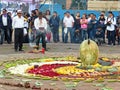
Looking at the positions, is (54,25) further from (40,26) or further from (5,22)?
(40,26)

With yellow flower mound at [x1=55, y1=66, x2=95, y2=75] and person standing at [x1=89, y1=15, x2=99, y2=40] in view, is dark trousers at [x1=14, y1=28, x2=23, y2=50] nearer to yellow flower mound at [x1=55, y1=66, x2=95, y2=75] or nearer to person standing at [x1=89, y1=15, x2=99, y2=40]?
person standing at [x1=89, y1=15, x2=99, y2=40]

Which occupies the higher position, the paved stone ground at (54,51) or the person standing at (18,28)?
the person standing at (18,28)

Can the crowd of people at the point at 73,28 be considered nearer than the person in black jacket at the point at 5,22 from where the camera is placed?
Yes

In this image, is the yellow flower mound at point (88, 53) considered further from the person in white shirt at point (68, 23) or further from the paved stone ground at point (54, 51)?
the person in white shirt at point (68, 23)

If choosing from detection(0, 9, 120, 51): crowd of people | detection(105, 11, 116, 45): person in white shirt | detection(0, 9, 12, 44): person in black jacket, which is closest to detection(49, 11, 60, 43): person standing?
detection(0, 9, 120, 51): crowd of people

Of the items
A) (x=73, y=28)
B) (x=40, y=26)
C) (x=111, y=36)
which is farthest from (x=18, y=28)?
(x=111, y=36)

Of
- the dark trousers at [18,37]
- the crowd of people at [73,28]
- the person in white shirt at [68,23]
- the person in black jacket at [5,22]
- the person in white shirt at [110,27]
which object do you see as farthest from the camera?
the person in white shirt at [68,23]

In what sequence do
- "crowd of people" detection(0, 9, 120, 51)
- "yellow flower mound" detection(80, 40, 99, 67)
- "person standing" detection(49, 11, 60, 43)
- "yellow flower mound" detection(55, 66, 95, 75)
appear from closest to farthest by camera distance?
1. "yellow flower mound" detection(55, 66, 95, 75)
2. "yellow flower mound" detection(80, 40, 99, 67)
3. "crowd of people" detection(0, 9, 120, 51)
4. "person standing" detection(49, 11, 60, 43)

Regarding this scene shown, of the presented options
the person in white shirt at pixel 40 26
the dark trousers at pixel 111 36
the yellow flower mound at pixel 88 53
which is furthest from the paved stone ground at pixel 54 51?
the yellow flower mound at pixel 88 53

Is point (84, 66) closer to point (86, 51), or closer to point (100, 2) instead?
point (86, 51)

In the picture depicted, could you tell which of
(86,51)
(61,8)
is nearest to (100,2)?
(61,8)

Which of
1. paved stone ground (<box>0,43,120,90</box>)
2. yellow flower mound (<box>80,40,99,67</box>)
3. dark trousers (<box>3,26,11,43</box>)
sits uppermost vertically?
yellow flower mound (<box>80,40,99,67</box>)

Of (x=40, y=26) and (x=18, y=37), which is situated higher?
(x=40, y=26)

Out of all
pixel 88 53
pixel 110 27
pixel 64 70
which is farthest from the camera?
pixel 110 27
